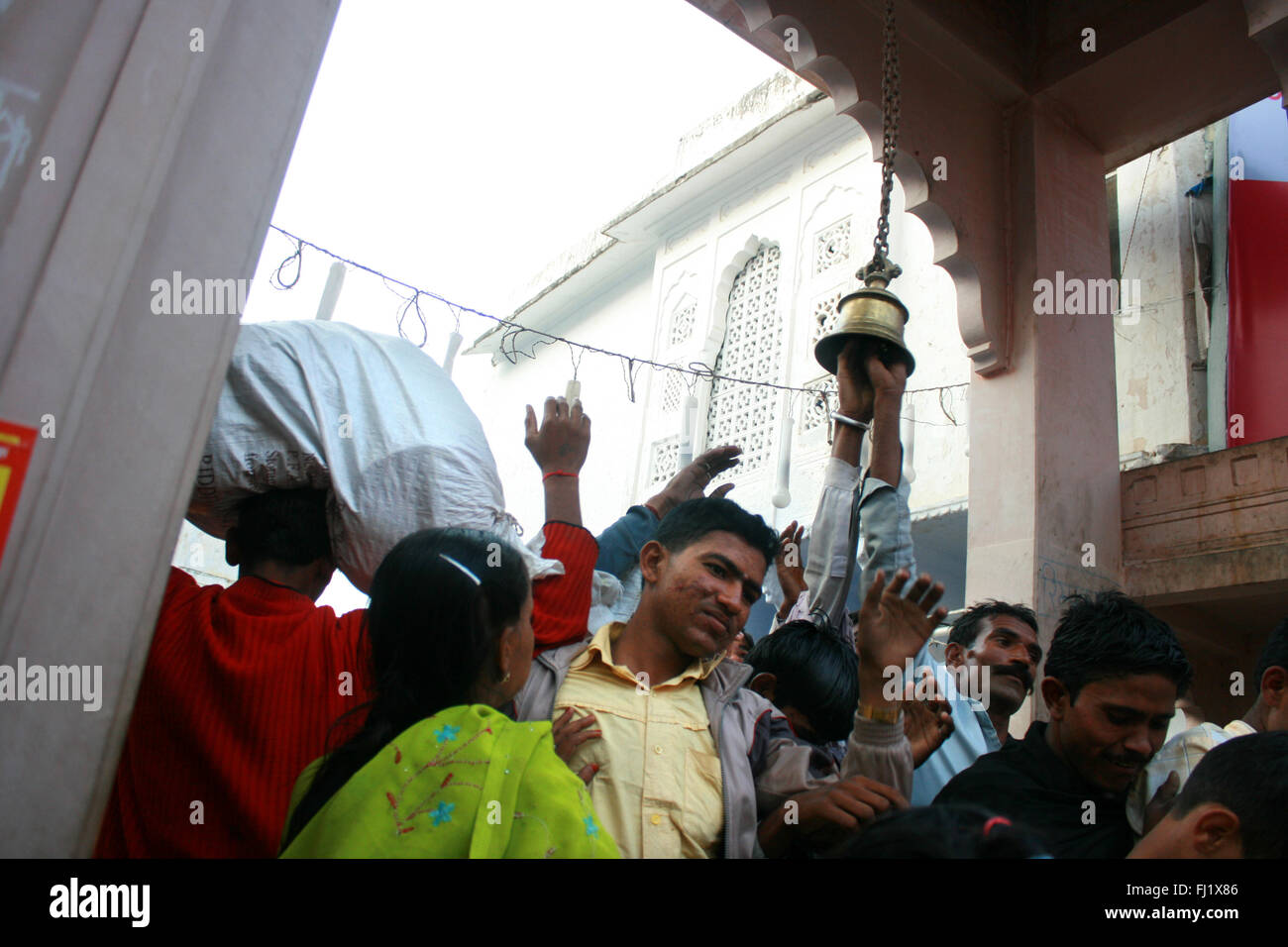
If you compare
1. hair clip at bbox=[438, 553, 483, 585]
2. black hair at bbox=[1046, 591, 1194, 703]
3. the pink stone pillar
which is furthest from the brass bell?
the pink stone pillar

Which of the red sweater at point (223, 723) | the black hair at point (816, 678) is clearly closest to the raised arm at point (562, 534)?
the red sweater at point (223, 723)

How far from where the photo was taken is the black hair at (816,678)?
7.79ft

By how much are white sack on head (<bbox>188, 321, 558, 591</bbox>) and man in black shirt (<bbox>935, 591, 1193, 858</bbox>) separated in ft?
3.56

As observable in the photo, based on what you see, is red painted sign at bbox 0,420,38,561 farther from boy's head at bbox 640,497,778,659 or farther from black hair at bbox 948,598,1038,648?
black hair at bbox 948,598,1038,648

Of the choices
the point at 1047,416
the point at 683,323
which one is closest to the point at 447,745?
the point at 1047,416

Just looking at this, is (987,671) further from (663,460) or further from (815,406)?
(663,460)

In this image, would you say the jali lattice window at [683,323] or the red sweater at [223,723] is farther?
the jali lattice window at [683,323]

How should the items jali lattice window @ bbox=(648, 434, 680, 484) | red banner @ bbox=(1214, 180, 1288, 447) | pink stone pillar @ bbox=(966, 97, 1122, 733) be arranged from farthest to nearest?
1. jali lattice window @ bbox=(648, 434, 680, 484)
2. red banner @ bbox=(1214, 180, 1288, 447)
3. pink stone pillar @ bbox=(966, 97, 1122, 733)

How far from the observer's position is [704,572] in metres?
2.00

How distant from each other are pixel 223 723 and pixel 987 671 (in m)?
2.13

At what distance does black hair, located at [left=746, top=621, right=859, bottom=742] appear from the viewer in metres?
2.37

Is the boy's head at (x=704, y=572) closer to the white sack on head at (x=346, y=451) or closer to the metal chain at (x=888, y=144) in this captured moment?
the white sack on head at (x=346, y=451)

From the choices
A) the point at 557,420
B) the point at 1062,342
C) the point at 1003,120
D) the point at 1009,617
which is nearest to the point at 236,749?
the point at 557,420
